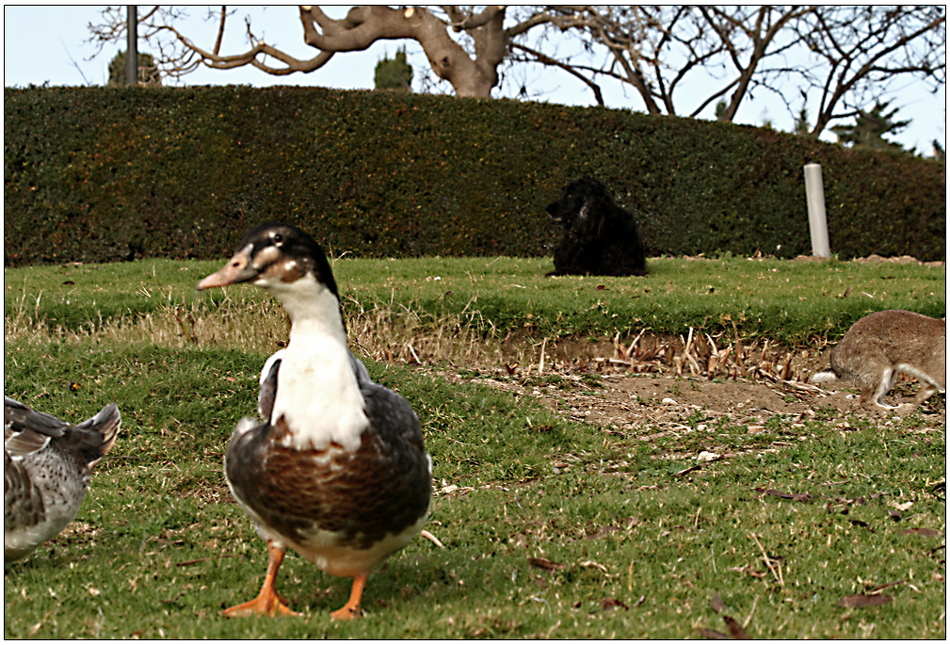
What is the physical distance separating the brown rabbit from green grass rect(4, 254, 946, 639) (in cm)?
46

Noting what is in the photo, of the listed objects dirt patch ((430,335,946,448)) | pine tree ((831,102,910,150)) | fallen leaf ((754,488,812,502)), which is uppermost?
pine tree ((831,102,910,150))

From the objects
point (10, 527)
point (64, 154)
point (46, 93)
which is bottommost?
point (10, 527)

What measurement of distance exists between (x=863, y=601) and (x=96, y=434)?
370 centimetres

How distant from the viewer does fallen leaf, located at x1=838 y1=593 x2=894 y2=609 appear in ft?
12.0

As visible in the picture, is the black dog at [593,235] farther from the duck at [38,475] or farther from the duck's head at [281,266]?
the duck's head at [281,266]

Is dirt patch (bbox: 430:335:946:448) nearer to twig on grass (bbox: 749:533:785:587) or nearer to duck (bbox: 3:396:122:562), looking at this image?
twig on grass (bbox: 749:533:785:587)

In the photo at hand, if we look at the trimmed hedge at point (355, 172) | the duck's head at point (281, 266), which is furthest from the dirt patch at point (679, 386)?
the trimmed hedge at point (355, 172)

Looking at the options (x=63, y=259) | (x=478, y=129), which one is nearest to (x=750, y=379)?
(x=478, y=129)

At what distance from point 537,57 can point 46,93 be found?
15596 millimetres

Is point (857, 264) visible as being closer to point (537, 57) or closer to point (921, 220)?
point (921, 220)

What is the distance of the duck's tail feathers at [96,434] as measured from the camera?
13.8 feet

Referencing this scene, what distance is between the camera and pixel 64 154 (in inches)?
600

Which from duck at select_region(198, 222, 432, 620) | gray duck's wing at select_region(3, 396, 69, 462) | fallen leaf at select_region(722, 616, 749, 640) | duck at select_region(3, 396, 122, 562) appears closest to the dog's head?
duck at select_region(3, 396, 122, 562)

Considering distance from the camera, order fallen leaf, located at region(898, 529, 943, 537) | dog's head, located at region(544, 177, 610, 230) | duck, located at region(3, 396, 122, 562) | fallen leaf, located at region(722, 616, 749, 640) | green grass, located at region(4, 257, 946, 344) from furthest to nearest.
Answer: dog's head, located at region(544, 177, 610, 230)
green grass, located at region(4, 257, 946, 344)
fallen leaf, located at region(898, 529, 943, 537)
duck, located at region(3, 396, 122, 562)
fallen leaf, located at region(722, 616, 749, 640)
